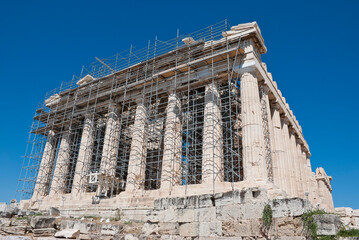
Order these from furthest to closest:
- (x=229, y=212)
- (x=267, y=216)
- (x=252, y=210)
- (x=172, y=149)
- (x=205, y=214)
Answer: (x=172, y=149), (x=205, y=214), (x=229, y=212), (x=252, y=210), (x=267, y=216)

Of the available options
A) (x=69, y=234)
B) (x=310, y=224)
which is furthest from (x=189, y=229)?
(x=69, y=234)

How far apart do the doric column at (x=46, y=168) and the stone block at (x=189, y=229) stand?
2188 cm

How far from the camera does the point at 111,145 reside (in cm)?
2259

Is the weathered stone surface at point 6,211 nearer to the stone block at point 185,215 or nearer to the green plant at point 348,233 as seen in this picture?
the stone block at point 185,215

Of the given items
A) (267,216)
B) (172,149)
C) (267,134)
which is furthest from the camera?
(172,149)

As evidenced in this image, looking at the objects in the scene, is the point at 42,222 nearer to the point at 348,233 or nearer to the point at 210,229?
the point at 210,229

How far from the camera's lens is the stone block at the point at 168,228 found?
702 cm

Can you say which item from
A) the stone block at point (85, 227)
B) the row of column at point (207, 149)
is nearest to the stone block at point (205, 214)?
the stone block at point (85, 227)

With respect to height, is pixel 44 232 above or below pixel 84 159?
below

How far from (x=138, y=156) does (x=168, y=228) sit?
1393 centimetres

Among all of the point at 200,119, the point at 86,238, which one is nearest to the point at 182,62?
the point at 200,119

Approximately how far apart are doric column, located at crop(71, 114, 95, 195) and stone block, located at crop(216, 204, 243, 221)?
17.5 meters

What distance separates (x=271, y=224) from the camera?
263 inches

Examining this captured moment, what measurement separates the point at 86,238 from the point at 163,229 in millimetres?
4684
